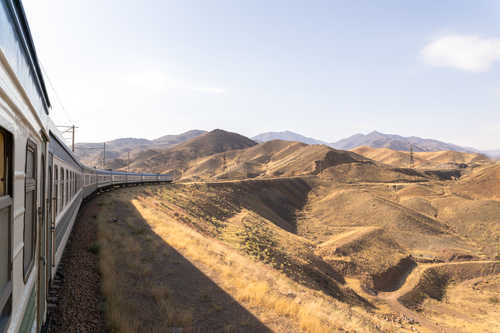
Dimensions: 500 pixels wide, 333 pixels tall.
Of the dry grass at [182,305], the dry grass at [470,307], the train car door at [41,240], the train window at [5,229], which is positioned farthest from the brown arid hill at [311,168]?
the train window at [5,229]

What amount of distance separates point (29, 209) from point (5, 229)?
1173 mm

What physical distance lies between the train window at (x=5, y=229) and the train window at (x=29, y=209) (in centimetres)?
71

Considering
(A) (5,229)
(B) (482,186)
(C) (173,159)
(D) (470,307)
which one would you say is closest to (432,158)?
(B) (482,186)

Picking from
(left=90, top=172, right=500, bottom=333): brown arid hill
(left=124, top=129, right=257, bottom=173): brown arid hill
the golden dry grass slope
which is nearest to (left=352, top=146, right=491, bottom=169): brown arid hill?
the golden dry grass slope

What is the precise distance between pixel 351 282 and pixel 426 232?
76.1ft

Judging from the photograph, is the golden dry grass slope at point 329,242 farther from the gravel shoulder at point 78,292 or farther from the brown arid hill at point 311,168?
the brown arid hill at point 311,168

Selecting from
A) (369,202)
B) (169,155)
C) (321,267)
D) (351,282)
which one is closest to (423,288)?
(351,282)

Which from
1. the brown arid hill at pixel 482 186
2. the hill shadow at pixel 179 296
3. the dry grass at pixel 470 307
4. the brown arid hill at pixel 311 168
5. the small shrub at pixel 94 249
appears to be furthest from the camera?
the brown arid hill at pixel 311 168

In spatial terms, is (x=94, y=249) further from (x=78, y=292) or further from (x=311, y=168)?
(x=311, y=168)

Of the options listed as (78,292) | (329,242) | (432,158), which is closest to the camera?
(78,292)

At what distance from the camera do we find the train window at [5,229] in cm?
223

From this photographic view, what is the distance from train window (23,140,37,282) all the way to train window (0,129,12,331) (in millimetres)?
706

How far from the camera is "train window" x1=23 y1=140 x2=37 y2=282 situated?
310cm

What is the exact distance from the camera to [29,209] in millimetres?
3354
